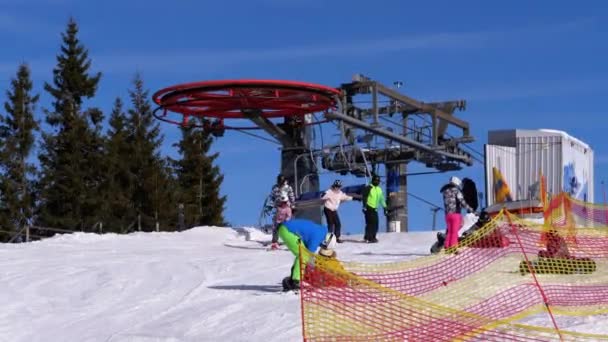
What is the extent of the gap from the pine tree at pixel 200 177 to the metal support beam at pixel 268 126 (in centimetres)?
1842

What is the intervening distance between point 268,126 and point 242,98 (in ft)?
7.48

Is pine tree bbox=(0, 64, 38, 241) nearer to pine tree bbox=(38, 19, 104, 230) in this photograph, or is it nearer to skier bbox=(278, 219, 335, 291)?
pine tree bbox=(38, 19, 104, 230)

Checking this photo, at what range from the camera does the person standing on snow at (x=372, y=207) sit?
23497 millimetres

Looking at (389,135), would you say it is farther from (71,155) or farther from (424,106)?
(71,155)

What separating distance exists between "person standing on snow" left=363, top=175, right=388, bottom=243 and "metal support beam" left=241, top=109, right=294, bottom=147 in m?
8.90

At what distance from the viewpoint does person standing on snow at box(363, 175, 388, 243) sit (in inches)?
925

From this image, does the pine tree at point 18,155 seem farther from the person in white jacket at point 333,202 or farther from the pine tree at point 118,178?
the person in white jacket at point 333,202

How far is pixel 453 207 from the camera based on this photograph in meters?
17.7

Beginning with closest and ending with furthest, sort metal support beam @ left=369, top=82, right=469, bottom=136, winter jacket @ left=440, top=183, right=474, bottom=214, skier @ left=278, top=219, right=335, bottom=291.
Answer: skier @ left=278, top=219, right=335, bottom=291
winter jacket @ left=440, top=183, right=474, bottom=214
metal support beam @ left=369, top=82, right=469, bottom=136

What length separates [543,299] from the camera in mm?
12148

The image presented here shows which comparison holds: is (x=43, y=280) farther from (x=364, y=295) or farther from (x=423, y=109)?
(x=423, y=109)

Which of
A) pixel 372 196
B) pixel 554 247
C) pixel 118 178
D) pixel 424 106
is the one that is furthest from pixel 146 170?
pixel 554 247

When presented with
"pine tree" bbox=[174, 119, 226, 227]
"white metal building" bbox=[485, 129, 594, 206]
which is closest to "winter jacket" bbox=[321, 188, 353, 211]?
"white metal building" bbox=[485, 129, 594, 206]

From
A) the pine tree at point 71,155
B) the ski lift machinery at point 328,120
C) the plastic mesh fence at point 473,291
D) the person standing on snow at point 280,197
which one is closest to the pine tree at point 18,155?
the pine tree at point 71,155
